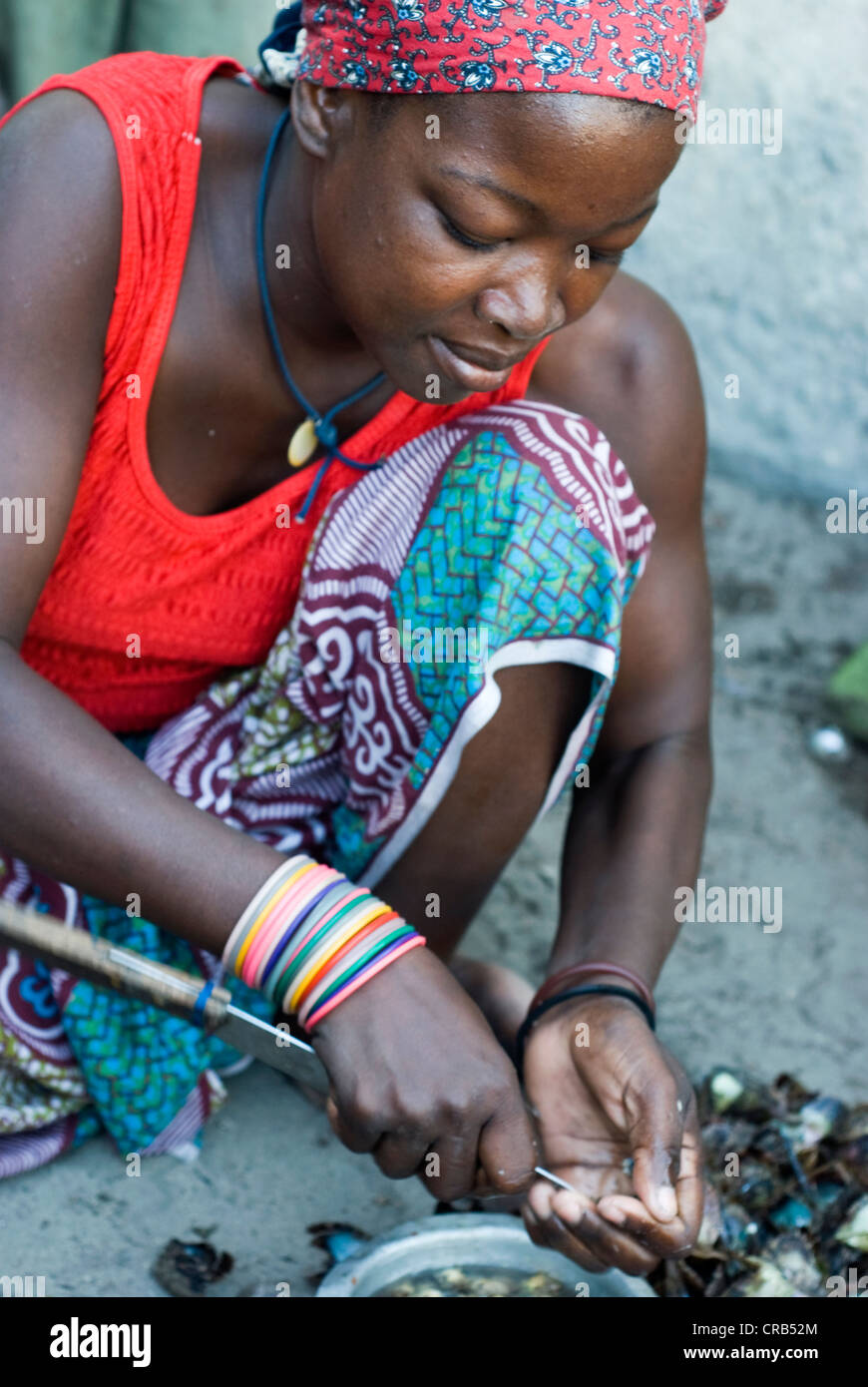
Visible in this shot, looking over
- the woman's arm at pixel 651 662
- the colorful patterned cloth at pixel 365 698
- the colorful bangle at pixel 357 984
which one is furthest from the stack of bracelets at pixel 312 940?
the woman's arm at pixel 651 662

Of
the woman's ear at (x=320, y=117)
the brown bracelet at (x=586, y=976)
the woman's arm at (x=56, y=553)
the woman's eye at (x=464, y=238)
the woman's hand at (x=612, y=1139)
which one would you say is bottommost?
the woman's hand at (x=612, y=1139)

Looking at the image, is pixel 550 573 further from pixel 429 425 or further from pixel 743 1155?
pixel 743 1155

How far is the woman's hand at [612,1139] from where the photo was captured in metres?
1.56

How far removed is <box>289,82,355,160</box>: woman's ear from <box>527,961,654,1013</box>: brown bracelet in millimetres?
1005

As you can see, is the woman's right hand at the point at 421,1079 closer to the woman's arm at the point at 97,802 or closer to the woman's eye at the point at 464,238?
the woman's arm at the point at 97,802

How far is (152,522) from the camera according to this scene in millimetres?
1780

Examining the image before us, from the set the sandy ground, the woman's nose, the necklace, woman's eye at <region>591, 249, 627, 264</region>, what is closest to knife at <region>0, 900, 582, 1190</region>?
the sandy ground

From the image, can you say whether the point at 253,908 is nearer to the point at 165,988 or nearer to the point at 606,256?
the point at 165,988

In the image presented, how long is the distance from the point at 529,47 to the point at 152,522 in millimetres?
723

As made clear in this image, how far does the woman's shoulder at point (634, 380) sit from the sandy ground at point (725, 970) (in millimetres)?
901

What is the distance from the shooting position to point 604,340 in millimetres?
1980

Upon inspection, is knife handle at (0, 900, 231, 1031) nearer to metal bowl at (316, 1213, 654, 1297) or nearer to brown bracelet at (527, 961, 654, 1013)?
metal bowl at (316, 1213, 654, 1297)
